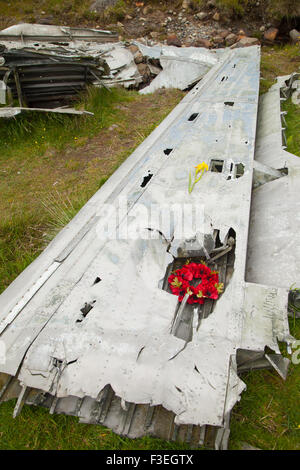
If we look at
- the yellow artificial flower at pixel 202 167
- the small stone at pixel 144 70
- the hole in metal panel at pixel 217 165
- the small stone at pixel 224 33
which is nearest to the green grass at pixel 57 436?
the yellow artificial flower at pixel 202 167

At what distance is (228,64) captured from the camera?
6.16 meters

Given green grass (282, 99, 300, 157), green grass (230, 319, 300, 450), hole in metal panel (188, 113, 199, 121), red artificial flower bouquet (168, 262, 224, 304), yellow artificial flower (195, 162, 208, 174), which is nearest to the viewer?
green grass (230, 319, 300, 450)

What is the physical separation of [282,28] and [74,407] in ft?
35.8

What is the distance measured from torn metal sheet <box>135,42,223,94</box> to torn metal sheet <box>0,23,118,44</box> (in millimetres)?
1509

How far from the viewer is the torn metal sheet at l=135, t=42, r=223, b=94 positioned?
22.9 ft

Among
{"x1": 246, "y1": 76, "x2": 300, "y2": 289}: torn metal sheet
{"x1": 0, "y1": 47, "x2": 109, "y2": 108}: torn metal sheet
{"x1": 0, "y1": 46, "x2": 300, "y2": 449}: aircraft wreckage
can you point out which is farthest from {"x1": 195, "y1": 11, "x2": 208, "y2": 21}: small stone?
{"x1": 0, "y1": 46, "x2": 300, "y2": 449}: aircraft wreckage

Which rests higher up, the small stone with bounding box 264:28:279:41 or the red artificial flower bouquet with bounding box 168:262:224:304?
the small stone with bounding box 264:28:279:41

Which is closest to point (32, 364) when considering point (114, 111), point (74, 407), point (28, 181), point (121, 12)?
point (74, 407)

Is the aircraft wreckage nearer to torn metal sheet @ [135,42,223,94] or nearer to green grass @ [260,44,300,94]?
torn metal sheet @ [135,42,223,94]

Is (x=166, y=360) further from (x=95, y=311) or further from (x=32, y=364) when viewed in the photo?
(x=32, y=364)

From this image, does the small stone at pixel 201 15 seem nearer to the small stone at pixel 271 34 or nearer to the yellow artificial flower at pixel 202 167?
the small stone at pixel 271 34

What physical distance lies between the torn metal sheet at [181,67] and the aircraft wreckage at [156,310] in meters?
4.20

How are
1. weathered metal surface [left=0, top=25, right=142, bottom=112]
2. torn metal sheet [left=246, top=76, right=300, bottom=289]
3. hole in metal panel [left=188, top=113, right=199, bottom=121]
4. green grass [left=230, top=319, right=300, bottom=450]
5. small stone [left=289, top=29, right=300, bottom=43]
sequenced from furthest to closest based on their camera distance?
small stone [left=289, top=29, right=300, bottom=43], weathered metal surface [left=0, top=25, right=142, bottom=112], hole in metal panel [left=188, top=113, right=199, bottom=121], torn metal sheet [left=246, top=76, right=300, bottom=289], green grass [left=230, top=319, right=300, bottom=450]

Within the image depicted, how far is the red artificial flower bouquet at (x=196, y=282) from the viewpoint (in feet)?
7.88
